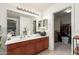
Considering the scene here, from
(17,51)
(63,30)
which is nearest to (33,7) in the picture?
(63,30)

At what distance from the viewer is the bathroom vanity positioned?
1626mm

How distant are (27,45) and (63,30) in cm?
73

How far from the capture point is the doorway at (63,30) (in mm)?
1683

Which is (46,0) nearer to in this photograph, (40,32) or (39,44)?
(40,32)

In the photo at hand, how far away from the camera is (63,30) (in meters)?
1.71

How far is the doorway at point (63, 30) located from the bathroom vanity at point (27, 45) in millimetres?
256

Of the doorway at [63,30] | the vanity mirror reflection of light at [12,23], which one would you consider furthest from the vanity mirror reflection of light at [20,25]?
the doorway at [63,30]

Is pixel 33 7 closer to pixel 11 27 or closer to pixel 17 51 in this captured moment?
pixel 11 27

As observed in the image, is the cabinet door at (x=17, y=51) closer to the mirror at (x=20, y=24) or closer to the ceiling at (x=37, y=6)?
the mirror at (x=20, y=24)

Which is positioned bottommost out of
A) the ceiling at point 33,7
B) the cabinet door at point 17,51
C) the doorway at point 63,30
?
the cabinet door at point 17,51

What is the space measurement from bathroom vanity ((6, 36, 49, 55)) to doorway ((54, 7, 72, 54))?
256 mm

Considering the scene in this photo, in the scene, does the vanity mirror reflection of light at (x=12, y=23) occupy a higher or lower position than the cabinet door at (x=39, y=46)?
higher
